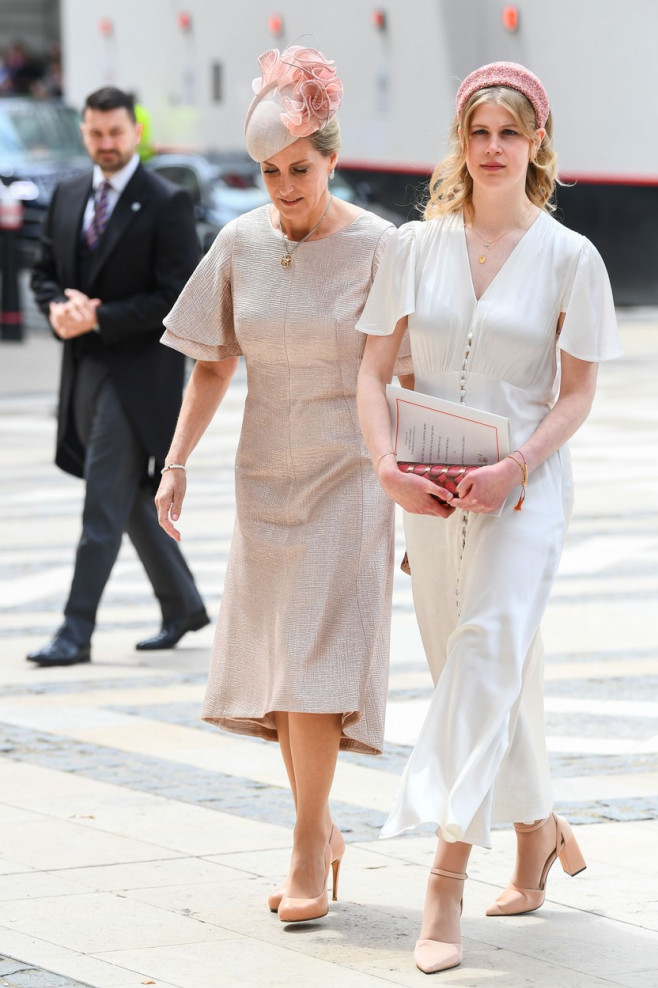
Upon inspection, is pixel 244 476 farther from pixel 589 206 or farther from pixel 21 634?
pixel 589 206

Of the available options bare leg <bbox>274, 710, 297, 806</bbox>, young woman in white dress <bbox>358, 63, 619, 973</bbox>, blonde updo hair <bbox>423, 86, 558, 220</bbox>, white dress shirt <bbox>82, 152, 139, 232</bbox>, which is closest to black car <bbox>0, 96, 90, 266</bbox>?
white dress shirt <bbox>82, 152, 139, 232</bbox>

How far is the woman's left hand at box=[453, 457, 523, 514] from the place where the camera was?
435 centimetres

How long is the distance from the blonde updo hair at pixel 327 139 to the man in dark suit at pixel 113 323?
9.75ft

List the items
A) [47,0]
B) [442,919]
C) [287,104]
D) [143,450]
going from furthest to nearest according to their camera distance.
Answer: [47,0] → [143,450] → [287,104] → [442,919]

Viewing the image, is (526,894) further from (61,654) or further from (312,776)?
(61,654)

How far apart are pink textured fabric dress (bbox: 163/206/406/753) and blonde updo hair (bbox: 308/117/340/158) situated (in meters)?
0.18

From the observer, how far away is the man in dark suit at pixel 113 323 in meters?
7.81

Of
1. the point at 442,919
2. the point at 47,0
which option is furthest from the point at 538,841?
the point at 47,0

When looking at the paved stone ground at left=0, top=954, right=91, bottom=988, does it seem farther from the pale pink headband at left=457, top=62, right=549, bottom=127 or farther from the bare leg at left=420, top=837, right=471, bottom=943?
the pale pink headband at left=457, top=62, right=549, bottom=127

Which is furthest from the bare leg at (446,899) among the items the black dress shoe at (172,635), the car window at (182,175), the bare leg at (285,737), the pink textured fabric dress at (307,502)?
the car window at (182,175)

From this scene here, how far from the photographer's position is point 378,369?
4.61 m

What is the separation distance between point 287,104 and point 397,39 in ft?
63.5

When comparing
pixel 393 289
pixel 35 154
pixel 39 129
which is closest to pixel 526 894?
pixel 393 289

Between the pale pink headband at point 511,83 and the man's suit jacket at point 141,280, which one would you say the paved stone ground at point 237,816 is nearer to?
the man's suit jacket at point 141,280
